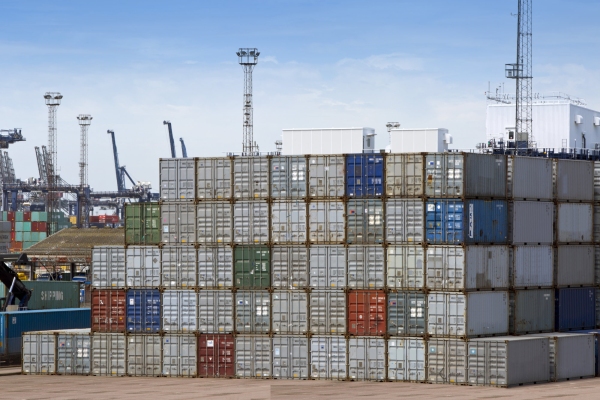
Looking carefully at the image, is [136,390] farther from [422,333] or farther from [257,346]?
[422,333]

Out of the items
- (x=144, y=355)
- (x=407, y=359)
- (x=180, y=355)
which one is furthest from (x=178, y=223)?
(x=407, y=359)

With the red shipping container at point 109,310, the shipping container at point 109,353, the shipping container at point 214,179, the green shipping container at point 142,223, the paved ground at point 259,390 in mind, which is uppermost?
the shipping container at point 214,179

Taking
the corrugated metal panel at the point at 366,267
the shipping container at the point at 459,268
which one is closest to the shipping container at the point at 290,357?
the corrugated metal panel at the point at 366,267

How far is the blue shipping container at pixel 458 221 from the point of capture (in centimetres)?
6047

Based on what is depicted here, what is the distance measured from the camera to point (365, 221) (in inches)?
2436

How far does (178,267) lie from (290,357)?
29.2 feet

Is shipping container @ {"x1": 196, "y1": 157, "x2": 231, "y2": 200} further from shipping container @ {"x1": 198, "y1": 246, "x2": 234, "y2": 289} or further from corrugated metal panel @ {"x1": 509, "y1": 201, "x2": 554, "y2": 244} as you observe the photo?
corrugated metal panel @ {"x1": 509, "y1": 201, "x2": 554, "y2": 244}

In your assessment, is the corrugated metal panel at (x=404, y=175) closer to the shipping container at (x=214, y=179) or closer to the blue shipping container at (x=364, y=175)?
the blue shipping container at (x=364, y=175)

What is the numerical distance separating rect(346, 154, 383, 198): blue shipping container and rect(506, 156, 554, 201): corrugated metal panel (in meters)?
8.08

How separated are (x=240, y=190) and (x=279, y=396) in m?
14.3

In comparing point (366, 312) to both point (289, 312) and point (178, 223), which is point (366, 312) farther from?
point (178, 223)

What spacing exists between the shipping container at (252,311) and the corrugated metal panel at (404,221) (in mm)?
8274

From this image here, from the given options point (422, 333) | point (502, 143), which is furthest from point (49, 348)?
point (502, 143)

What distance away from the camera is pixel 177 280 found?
64.3 metres
